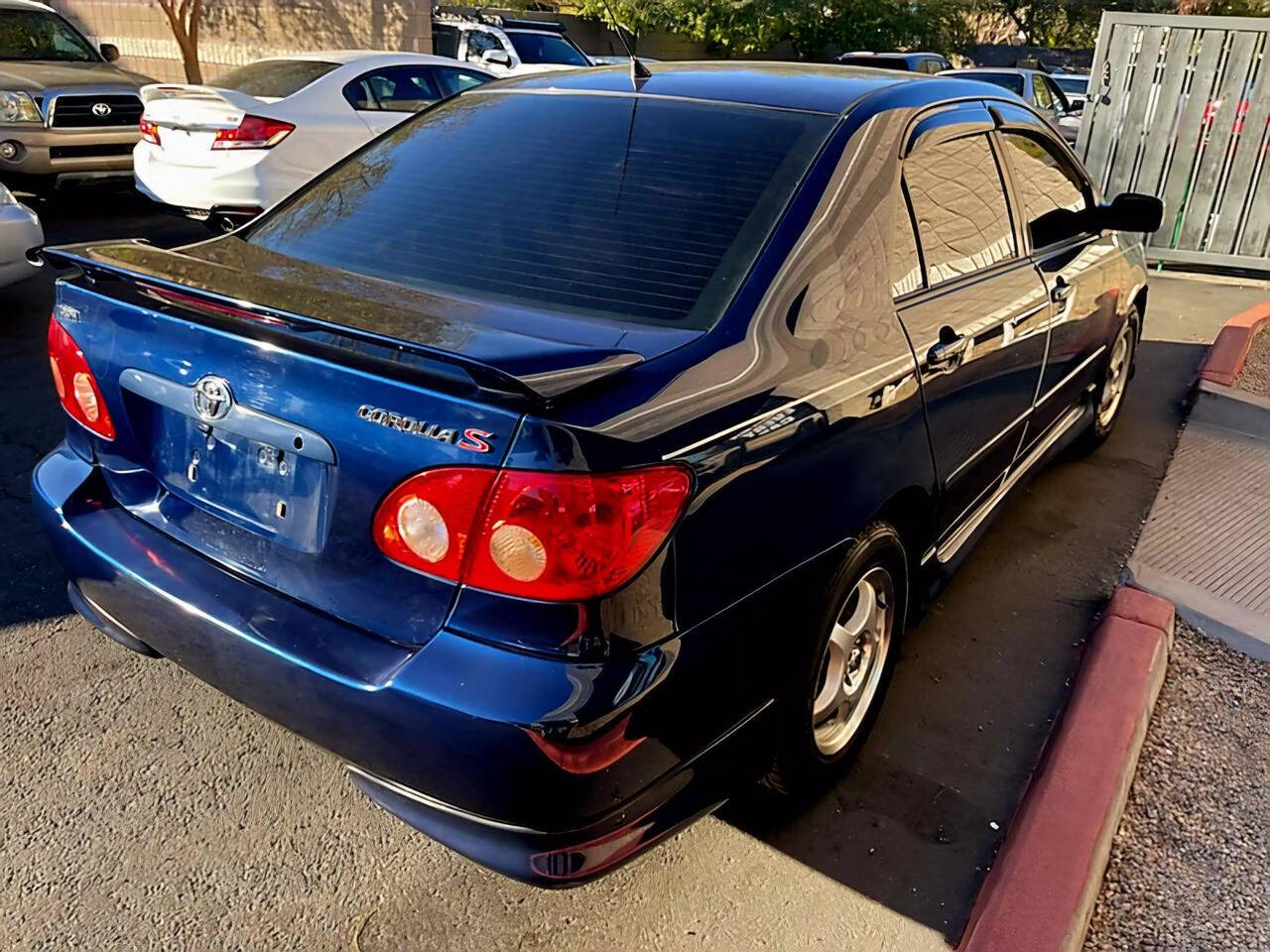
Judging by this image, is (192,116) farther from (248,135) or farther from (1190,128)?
(1190,128)

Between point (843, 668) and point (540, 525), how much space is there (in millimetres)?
1232

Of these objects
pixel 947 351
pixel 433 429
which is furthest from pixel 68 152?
pixel 433 429

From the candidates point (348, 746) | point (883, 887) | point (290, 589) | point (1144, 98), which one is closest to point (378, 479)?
point (290, 589)

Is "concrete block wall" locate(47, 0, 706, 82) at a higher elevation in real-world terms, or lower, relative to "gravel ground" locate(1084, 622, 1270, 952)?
higher

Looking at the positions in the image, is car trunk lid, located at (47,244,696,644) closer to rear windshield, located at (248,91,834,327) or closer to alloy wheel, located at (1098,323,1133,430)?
rear windshield, located at (248,91,834,327)

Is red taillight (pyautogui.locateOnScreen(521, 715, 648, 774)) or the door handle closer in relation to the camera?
red taillight (pyautogui.locateOnScreen(521, 715, 648, 774))

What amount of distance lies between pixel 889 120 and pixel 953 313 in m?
0.57

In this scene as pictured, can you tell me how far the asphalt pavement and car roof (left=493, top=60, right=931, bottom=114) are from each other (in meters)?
1.83

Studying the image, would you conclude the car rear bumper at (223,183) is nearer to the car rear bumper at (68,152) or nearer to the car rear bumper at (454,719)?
the car rear bumper at (68,152)

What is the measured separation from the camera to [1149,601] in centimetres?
365

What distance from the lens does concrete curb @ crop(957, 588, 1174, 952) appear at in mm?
2330

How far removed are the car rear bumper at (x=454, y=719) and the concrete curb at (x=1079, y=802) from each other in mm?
696

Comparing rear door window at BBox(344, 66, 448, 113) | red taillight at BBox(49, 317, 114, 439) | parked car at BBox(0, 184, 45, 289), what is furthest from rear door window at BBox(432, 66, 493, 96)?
red taillight at BBox(49, 317, 114, 439)

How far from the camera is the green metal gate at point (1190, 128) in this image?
8914 millimetres
